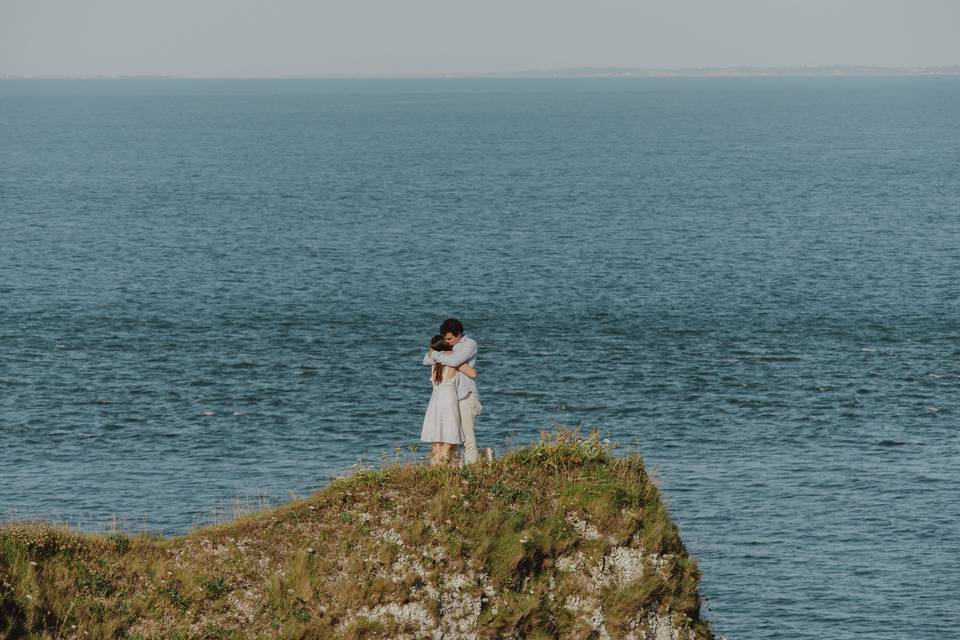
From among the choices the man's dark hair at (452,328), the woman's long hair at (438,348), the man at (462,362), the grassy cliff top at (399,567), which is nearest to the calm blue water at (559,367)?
the grassy cliff top at (399,567)

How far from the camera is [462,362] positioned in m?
28.4

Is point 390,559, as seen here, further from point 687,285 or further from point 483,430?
point 687,285

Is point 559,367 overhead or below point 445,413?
below

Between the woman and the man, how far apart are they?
0.12 m

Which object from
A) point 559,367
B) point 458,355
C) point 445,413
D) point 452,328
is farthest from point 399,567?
point 559,367

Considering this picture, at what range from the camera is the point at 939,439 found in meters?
71.2

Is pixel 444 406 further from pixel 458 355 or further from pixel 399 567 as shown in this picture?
pixel 399 567

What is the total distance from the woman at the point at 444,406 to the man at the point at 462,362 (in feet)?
0.39

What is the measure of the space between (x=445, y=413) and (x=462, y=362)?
1342 mm

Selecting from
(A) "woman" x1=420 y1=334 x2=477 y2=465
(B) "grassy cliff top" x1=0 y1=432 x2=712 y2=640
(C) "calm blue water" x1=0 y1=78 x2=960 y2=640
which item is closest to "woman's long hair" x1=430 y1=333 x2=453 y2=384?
(A) "woman" x1=420 y1=334 x2=477 y2=465

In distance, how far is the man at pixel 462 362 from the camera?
28.4 metres

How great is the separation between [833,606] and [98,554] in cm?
3462

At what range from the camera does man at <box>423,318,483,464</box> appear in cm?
2839

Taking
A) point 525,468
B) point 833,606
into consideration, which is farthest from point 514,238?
point 525,468
